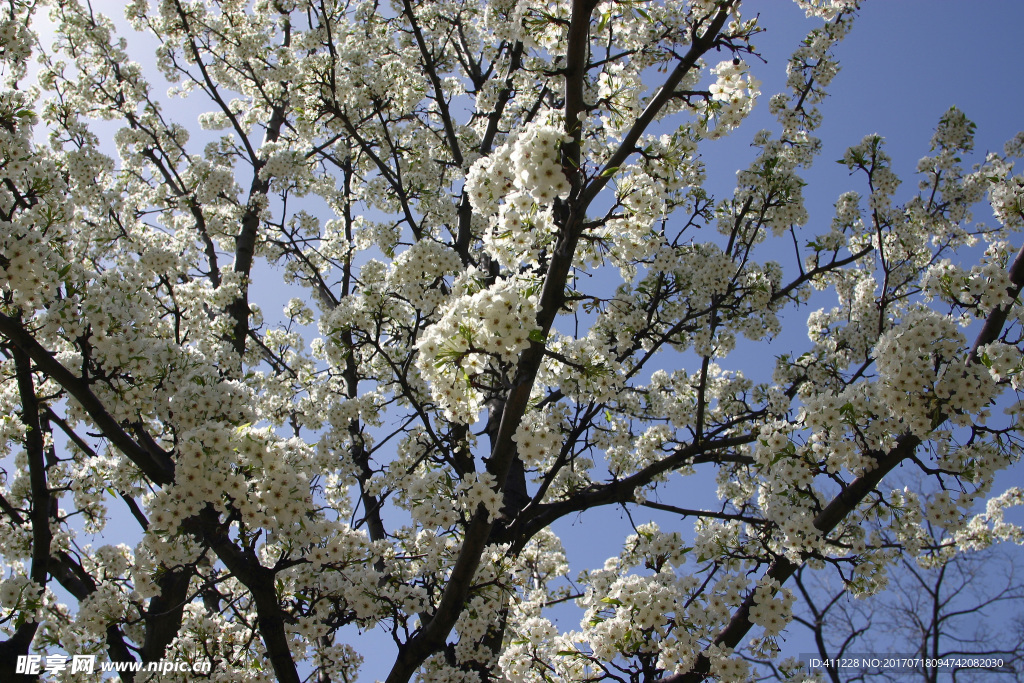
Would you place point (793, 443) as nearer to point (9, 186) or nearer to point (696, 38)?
point (696, 38)

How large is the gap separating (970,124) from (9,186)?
36.0 feet

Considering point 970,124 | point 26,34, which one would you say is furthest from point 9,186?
point 970,124

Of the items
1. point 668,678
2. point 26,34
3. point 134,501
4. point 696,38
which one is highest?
point 26,34

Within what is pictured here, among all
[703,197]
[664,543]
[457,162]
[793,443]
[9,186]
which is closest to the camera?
[793,443]

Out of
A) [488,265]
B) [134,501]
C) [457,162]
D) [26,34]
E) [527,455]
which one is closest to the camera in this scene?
[527,455]

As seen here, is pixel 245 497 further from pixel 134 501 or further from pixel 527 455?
pixel 134 501

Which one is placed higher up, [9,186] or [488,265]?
[488,265]

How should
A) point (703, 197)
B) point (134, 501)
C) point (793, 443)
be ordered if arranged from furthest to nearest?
1. point (703, 197)
2. point (134, 501)
3. point (793, 443)

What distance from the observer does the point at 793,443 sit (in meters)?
4.70

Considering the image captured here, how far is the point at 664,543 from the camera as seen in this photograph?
6184 mm

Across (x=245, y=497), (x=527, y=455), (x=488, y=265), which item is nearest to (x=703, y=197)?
(x=488, y=265)

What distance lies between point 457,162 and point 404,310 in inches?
130

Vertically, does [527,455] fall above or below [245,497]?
above

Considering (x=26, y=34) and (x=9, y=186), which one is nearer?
(x=9, y=186)
